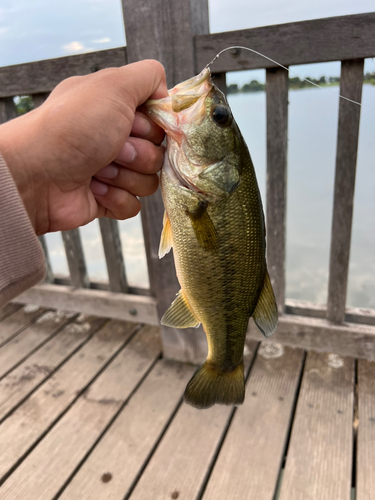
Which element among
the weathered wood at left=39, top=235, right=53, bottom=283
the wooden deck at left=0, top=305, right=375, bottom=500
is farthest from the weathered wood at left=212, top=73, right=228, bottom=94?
the weathered wood at left=39, top=235, right=53, bottom=283

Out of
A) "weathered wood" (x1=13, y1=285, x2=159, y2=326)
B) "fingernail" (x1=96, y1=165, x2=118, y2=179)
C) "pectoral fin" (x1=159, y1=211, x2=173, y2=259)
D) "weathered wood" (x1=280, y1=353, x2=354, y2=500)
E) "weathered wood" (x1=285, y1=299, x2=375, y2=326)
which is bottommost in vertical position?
"weathered wood" (x1=280, y1=353, x2=354, y2=500)

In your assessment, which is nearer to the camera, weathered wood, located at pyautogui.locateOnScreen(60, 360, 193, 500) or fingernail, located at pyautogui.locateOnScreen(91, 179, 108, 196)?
fingernail, located at pyautogui.locateOnScreen(91, 179, 108, 196)

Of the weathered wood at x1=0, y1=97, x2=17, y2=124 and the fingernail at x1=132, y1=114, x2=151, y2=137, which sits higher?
the fingernail at x1=132, y1=114, x2=151, y2=137

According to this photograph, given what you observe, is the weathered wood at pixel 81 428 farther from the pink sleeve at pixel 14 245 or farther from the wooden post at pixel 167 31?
the wooden post at pixel 167 31

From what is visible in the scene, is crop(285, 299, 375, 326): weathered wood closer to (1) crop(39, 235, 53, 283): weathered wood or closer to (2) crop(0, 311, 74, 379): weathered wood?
(2) crop(0, 311, 74, 379): weathered wood

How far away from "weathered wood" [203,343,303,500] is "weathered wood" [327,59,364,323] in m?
0.42

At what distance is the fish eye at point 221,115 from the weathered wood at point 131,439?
1498 millimetres

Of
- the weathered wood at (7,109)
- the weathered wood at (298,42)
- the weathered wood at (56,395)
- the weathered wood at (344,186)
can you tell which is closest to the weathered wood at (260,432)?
the weathered wood at (344,186)

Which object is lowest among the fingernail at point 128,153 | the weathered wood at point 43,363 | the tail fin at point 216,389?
the weathered wood at point 43,363

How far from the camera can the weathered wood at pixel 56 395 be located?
1.87 meters

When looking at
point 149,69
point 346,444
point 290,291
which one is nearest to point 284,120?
point 149,69

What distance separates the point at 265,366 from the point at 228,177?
150 centimetres

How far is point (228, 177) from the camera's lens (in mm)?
1045

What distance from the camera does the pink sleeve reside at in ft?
3.18
